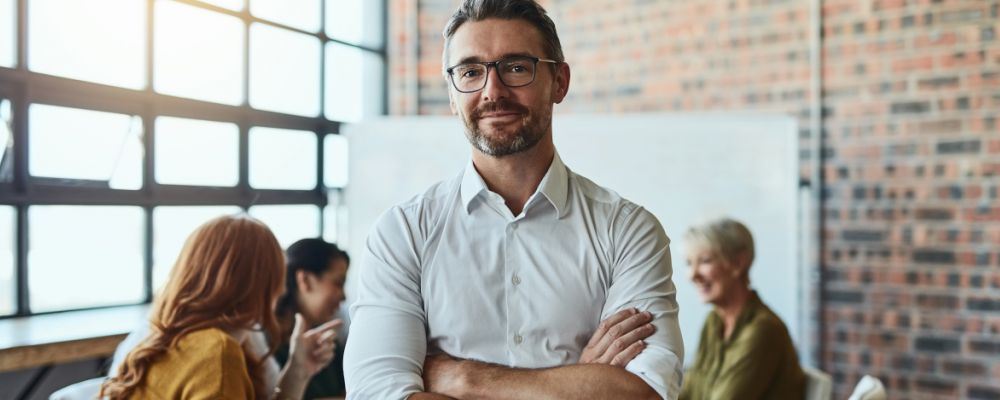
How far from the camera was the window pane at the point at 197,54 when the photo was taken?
4137 millimetres

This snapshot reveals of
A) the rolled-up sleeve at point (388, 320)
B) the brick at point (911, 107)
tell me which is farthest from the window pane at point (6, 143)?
the brick at point (911, 107)

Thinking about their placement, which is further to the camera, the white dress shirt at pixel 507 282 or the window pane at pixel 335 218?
the window pane at pixel 335 218

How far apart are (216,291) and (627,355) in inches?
45.1

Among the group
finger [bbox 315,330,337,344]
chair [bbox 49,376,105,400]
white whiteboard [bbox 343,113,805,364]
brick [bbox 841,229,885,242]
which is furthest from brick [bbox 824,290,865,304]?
chair [bbox 49,376,105,400]

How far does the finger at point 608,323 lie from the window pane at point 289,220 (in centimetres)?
317

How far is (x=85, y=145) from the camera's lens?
384 centimetres

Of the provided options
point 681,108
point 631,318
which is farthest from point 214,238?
point 681,108

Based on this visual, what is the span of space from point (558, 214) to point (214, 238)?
3.38 ft

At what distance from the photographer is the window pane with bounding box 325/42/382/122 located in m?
5.11

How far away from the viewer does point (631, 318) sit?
1.66 metres

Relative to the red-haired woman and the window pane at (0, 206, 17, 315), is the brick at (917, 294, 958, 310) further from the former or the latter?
the window pane at (0, 206, 17, 315)

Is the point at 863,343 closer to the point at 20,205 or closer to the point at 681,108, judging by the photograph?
the point at 681,108

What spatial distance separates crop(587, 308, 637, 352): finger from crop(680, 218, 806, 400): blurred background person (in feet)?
4.48

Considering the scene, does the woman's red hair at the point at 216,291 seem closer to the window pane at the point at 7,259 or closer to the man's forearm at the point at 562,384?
the man's forearm at the point at 562,384
